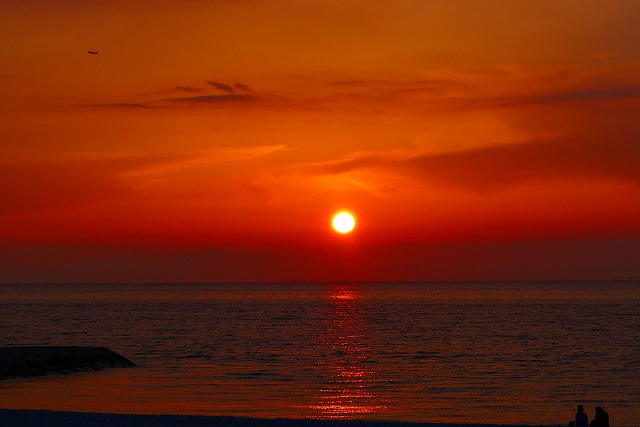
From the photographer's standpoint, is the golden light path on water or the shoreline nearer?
the shoreline

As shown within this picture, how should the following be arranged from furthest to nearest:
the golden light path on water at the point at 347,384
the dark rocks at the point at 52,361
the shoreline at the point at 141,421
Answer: the dark rocks at the point at 52,361, the golden light path on water at the point at 347,384, the shoreline at the point at 141,421

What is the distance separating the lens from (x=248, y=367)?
61219mm

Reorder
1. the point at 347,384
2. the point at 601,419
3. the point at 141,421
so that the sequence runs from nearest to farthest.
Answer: the point at 141,421
the point at 601,419
the point at 347,384

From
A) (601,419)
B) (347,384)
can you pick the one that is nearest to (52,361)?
(347,384)

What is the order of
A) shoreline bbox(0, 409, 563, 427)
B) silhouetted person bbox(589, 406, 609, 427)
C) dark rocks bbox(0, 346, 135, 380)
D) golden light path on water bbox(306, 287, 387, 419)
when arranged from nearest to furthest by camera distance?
1. shoreline bbox(0, 409, 563, 427)
2. silhouetted person bbox(589, 406, 609, 427)
3. golden light path on water bbox(306, 287, 387, 419)
4. dark rocks bbox(0, 346, 135, 380)

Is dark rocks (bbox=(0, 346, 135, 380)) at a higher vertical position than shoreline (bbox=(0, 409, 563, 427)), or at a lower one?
higher

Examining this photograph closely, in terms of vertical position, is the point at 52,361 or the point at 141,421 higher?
the point at 52,361

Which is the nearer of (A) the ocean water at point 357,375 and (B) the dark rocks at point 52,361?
(A) the ocean water at point 357,375

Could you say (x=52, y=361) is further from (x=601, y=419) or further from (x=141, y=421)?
(x=601, y=419)

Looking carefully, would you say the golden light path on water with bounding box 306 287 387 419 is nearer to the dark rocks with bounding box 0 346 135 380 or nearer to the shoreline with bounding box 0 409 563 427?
the shoreline with bounding box 0 409 563 427

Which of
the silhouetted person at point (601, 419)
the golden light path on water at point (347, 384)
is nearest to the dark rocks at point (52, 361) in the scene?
the golden light path on water at point (347, 384)

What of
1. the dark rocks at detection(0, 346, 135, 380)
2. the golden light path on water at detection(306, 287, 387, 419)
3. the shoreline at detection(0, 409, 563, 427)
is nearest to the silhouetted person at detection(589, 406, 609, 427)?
the shoreline at detection(0, 409, 563, 427)

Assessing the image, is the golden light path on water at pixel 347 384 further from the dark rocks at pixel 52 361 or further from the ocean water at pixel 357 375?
the dark rocks at pixel 52 361

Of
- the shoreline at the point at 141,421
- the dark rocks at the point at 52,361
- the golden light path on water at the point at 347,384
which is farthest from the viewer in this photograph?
the dark rocks at the point at 52,361
